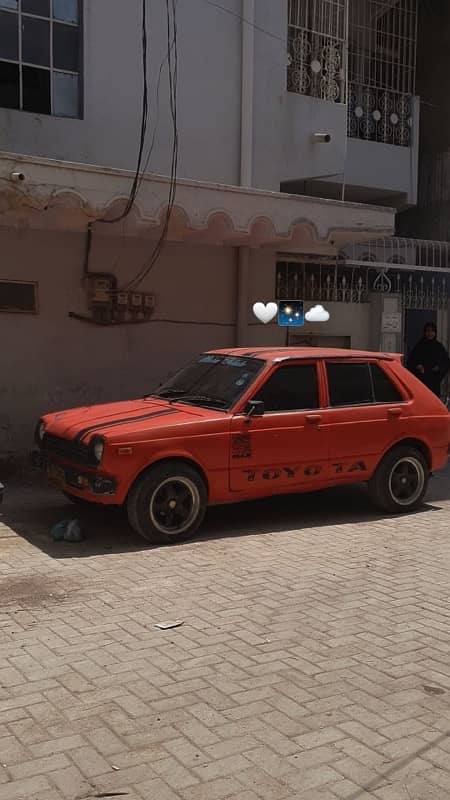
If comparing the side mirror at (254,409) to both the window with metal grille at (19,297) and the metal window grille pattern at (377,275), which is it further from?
the metal window grille pattern at (377,275)

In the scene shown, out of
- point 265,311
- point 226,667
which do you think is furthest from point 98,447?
point 265,311

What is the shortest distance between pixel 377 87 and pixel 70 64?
21.5 feet

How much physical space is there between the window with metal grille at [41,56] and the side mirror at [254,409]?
4.84 m

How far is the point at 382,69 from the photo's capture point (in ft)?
45.9

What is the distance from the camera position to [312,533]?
6895 millimetres

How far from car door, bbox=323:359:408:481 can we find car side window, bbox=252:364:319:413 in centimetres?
18

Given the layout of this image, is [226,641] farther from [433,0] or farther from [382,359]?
[433,0]

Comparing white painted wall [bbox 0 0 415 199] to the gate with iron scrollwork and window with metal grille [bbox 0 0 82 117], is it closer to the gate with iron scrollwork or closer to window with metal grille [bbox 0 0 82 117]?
window with metal grille [bbox 0 0 82 117]

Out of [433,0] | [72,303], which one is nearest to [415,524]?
[72,303]

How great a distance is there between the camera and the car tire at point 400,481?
7516 mm

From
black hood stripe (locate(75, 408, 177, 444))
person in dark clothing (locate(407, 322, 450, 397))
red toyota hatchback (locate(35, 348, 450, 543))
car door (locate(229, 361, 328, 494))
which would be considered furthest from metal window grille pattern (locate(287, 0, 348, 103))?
black hood stripe (locate(75, 408, 177, 444))

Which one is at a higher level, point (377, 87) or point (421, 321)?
point (377, 87)

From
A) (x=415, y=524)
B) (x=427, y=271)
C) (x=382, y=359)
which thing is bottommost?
(x=415, y=524)

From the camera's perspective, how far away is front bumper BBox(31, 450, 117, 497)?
6.02 m
